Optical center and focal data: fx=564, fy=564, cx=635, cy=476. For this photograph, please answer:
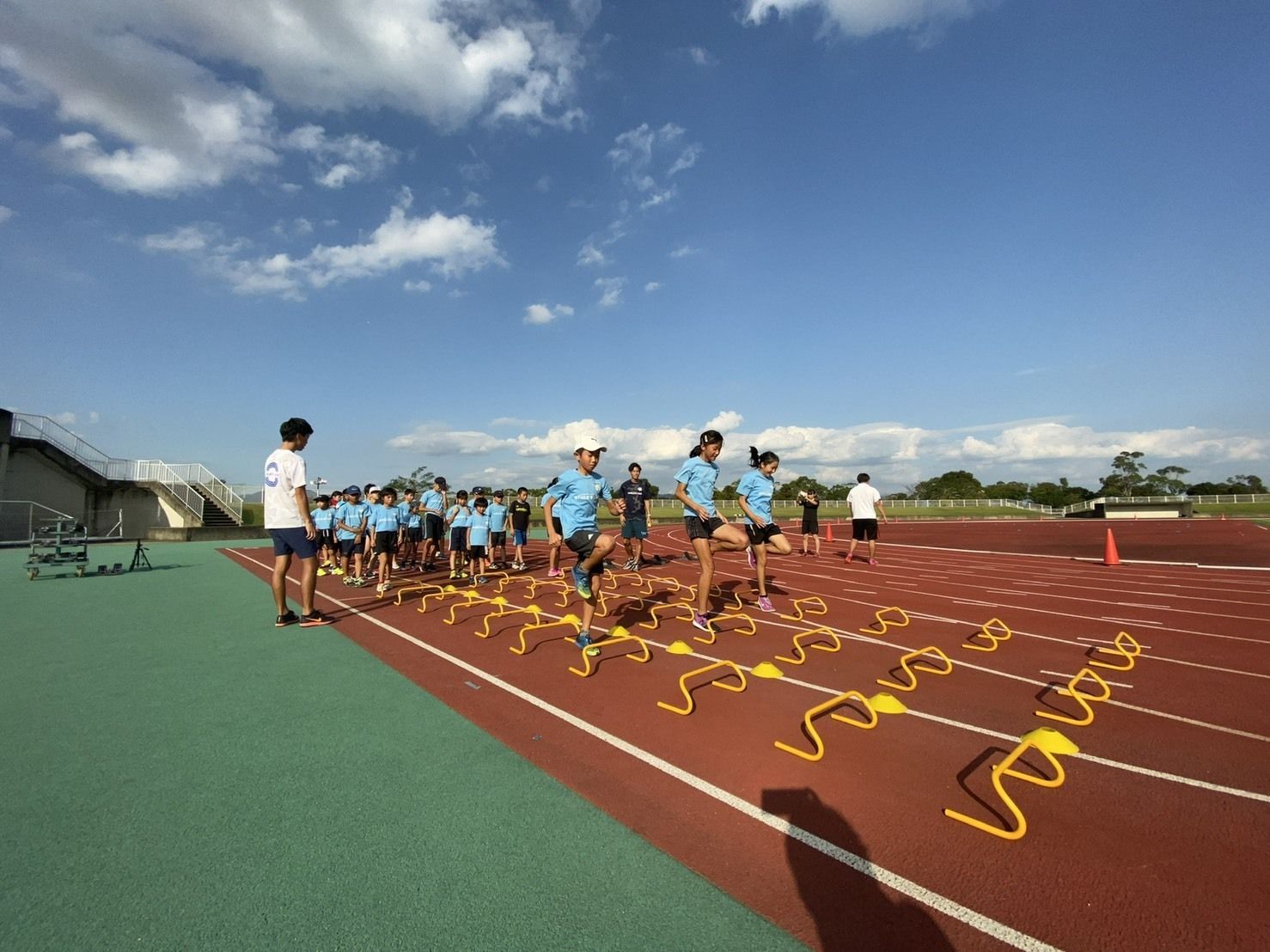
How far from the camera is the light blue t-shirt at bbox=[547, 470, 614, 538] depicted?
230 inches

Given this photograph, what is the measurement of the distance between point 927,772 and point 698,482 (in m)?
4.05

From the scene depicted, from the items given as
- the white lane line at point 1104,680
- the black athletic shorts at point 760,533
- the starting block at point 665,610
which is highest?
the black athletic shorts at point 760,533

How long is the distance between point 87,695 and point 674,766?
4.61m

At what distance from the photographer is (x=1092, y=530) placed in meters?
28.2

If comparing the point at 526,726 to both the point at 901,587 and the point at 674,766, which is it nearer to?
the point at 674,766

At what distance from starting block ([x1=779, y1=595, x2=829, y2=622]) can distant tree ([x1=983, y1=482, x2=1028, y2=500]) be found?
82.3 m

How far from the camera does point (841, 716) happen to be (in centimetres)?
394

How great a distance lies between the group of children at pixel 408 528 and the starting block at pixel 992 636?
760 cm

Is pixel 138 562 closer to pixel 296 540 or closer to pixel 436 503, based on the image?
pixel 436 503

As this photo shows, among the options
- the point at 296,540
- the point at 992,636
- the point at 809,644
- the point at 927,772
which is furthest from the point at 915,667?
the point at 296,540

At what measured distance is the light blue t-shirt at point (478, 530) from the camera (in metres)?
10.4

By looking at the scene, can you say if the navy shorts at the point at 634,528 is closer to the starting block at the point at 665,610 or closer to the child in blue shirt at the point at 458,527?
the child in blue shirt at the point at 458,527

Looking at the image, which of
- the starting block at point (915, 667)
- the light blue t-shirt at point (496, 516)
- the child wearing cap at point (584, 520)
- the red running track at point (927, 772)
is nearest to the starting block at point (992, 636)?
the red running track at point (927, 772)

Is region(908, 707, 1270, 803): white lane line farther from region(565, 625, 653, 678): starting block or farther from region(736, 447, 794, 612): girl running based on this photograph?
region(736, 447, 794, 612): girl running
